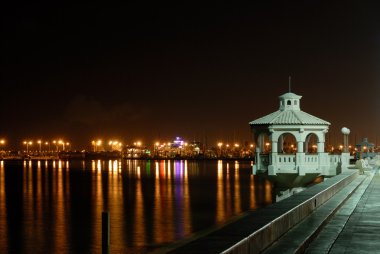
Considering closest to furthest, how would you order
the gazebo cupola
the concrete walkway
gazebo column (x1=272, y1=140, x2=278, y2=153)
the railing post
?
the railing post < the concrete walkway < gazebo column (x1=272, y1=140, x2=278, y2=153) < the gazebo cupola

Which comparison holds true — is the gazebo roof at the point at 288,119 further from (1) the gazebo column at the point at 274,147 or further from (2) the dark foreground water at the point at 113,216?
(2) the dark foreground water at the point at 113,216

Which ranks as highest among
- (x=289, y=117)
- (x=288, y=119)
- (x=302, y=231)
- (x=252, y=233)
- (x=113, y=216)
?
(x=289, y=117)

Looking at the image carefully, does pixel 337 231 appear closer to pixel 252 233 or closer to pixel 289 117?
pixel 252 233

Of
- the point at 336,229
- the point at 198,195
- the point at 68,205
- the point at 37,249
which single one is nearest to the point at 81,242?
the point at 37,249

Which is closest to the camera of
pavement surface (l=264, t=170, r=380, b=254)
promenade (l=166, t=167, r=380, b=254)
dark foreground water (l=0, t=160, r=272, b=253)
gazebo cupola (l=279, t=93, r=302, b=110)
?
promenade (l=166, t=167, r=380, b=254)

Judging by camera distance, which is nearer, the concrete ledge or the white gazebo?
the concrete ledge

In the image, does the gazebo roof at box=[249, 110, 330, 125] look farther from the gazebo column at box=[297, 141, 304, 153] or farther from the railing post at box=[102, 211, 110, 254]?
the railing post at box=[102, 211, 110, 254]

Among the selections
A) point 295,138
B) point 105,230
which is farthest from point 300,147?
point 105,230

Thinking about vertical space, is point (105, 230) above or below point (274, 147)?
below

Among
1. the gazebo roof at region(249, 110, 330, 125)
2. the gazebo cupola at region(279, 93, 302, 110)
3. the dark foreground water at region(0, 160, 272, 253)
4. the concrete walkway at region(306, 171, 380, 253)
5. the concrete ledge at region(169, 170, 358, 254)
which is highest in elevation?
the gazebo cupola at region(279, 93, 302, 110)

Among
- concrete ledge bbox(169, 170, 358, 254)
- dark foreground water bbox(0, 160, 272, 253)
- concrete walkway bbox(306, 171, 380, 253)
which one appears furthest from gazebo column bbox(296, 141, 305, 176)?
concrete ledge bbox(169, 170, 358, 254)

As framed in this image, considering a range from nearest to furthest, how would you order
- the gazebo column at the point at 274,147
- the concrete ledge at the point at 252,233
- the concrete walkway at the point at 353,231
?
the concrete ledge at the point at 252,233, the concrete walkway at the point at 353,231, the gazebo column at the point at 274,147

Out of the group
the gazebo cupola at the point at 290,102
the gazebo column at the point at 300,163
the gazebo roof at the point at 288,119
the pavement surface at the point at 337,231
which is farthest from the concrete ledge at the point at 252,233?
the gazebo cupola at the point at 290,102

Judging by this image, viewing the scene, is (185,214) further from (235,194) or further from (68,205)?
(235,194)
